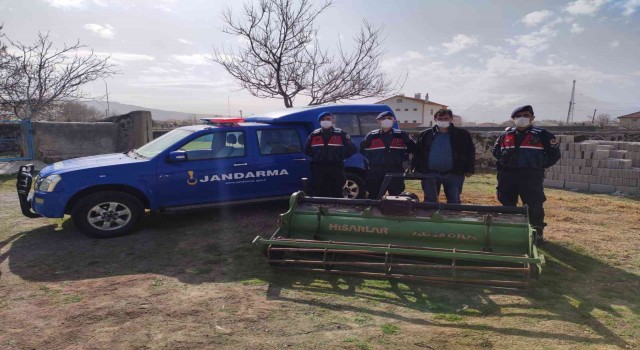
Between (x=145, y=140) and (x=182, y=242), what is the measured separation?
9364mm

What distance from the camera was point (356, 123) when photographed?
23.5 ft

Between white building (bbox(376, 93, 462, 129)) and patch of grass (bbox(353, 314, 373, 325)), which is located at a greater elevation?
white building (bbox(376, 93, 462, 129))

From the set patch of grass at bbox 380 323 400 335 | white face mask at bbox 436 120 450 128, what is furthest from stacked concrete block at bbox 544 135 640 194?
patch of grass at bbox 380 323 400 335

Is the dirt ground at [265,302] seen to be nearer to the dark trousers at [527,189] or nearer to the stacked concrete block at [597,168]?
the dark trousers at [527,189]

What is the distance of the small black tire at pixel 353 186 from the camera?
22.4ft

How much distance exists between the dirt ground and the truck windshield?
4.07 feet

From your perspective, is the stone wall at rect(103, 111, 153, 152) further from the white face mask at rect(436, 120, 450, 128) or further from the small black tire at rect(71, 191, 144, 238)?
the white face mask at rect(436, 120, 450, 128)

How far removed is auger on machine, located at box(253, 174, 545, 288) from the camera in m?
3.87

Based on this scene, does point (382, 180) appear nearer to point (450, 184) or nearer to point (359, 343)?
point (450, 184)

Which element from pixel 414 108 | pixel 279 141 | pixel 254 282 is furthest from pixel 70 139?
pixel 414 108

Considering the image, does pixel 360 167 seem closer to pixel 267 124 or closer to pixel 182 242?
pixel 267 124

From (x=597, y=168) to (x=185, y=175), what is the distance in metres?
9.07

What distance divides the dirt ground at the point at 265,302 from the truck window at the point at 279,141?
149 centimetres

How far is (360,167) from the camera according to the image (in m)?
6.87
